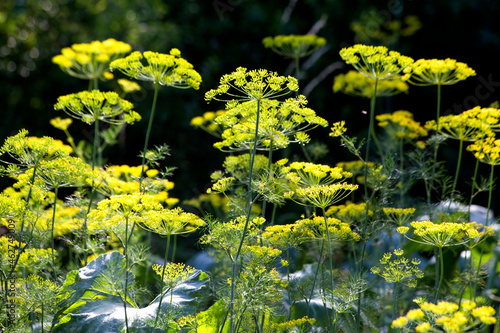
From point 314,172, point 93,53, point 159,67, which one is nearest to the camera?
point 314,172

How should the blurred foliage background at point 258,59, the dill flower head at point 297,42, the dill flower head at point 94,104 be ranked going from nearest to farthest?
the dill flower head at point 94,104
the dill flower head at point 297,42
the blurred foliage background at point 258,59

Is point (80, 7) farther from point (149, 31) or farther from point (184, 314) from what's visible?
point (184, 314)

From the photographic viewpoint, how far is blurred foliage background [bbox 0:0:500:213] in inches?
248

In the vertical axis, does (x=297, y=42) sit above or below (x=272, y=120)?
above

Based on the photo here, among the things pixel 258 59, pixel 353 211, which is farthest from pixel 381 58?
pixel 258 59

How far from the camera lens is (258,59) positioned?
6.84m

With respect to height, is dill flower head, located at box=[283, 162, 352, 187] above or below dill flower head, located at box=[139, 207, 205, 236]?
above

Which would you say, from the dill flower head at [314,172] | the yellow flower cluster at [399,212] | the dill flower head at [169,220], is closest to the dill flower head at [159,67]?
the dill flower head at [314,172]

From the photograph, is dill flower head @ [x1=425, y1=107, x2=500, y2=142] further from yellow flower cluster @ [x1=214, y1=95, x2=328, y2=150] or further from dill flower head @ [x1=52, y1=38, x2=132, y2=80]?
dill flower head @ [x1=52, y1=38, x2=132, y2=80]

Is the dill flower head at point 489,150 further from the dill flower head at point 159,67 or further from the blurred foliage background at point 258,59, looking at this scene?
the blurred foliage background at point 258,59

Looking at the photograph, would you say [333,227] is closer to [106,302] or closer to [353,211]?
[353,211]

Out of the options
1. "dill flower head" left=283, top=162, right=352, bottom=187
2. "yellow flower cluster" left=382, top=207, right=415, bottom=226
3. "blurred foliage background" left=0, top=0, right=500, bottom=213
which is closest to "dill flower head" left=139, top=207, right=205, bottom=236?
"dill flower head" left=283, top=162, right=352, bottom=187

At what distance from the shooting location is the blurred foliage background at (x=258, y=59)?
629cm

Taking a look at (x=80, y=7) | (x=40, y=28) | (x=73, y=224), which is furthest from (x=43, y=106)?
(x=73, y=224)
